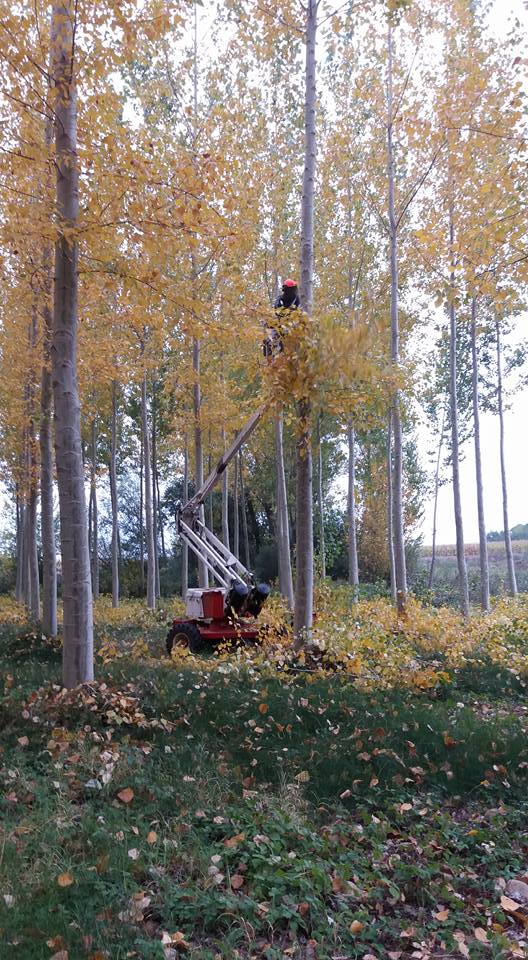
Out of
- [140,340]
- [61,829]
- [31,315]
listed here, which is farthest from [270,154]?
[61,829]

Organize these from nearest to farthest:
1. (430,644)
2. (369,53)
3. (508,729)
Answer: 1. (508,729)
2. (430,644)
3. (369,53)

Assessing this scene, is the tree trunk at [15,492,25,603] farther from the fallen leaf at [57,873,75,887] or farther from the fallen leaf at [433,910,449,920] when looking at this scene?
the fallen leaf at [433,910,449,920]

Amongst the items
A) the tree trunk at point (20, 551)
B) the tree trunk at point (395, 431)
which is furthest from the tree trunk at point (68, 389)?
the tree trunk at point (20, 551)

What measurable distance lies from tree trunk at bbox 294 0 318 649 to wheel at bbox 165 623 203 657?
→ 217 centimetres

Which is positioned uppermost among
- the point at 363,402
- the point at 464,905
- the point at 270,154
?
the point at 270,154

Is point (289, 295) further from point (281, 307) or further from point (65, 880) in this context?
point (65, 880)

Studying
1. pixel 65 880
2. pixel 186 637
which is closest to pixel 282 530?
pixel 186 637

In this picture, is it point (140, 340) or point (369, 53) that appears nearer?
point (369, 53)

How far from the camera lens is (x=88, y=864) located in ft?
11.1

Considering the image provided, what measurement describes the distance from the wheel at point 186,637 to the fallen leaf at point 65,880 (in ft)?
21.1

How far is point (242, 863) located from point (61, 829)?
3.41ft

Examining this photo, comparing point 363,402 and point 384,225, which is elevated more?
point 384,225

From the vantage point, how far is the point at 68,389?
605 cm

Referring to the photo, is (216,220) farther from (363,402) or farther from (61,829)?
(61,829)
